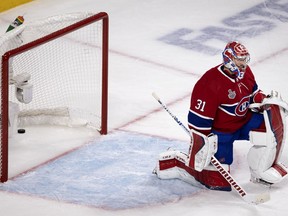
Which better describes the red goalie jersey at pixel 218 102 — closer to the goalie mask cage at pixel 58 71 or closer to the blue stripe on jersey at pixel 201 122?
the blue stripe on jersey at pixel 201 122

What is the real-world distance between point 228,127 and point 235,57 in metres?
0.38

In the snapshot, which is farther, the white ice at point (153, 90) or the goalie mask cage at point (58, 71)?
the goalie mask cage at point (58, 71)

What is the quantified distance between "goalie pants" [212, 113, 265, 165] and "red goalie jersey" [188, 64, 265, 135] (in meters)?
0.04

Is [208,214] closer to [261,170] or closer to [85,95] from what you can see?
[261,170]

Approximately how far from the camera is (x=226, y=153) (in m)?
5.82

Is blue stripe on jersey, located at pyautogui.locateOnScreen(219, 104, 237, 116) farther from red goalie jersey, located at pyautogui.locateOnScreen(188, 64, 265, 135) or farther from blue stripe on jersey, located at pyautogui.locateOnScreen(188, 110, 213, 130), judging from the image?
blue stripe on jersey, located at pyautogui.locateOnScreen(188, 110, 213, 130)

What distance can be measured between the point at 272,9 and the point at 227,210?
11.8 feet

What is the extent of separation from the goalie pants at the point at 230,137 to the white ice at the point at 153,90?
193 millimetres

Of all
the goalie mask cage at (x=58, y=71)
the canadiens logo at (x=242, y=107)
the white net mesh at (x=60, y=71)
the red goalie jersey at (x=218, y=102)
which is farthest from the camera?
the white net mesh at (x=60, y=71)

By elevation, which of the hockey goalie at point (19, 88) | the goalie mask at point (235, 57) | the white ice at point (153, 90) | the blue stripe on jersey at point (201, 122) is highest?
the goalie mask at point (235, 57)

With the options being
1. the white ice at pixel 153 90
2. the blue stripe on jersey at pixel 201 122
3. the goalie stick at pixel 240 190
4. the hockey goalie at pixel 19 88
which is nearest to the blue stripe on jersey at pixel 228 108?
the blue stripe on jersey at pixel 201 122

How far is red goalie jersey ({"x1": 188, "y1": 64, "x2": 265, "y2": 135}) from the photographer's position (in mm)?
5652

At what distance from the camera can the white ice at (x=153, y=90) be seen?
18.7ft

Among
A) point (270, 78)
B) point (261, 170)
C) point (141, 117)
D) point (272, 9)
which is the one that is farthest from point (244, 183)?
point (272, 9)
